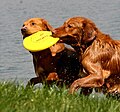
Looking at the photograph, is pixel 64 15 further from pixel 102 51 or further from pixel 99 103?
pixel 99 103

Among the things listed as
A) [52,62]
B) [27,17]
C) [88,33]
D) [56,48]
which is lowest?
[27,17]

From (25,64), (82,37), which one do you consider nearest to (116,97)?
(82,37)

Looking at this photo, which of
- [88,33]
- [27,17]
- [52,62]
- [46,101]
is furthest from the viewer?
[27,17]

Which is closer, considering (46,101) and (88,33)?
(46,101)

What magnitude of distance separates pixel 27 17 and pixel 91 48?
14.6 meters

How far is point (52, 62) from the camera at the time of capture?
931 cm

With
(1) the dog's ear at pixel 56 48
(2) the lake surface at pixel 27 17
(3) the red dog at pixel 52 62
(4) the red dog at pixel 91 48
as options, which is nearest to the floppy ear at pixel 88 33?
(4) the red dog at pixel 91 48

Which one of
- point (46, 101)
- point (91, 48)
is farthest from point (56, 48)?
point (46, 101)

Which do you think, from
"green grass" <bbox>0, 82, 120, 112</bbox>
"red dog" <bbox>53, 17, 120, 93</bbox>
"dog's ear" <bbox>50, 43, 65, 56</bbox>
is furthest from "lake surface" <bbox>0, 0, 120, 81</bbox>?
"green grass" <bbox>0, 82, 120, 112</bbox>

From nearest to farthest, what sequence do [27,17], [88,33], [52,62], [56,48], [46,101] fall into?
[46,101], [88,33], [52,62], [56,48], [27,17]

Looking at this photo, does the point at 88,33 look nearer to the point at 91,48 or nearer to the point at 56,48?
the point at 91,48

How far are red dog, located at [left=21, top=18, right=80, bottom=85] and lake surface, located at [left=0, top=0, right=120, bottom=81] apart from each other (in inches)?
34.1

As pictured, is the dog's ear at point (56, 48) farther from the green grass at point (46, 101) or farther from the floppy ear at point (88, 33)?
the green grass at point (46, 101)

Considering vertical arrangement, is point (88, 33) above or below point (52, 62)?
above
